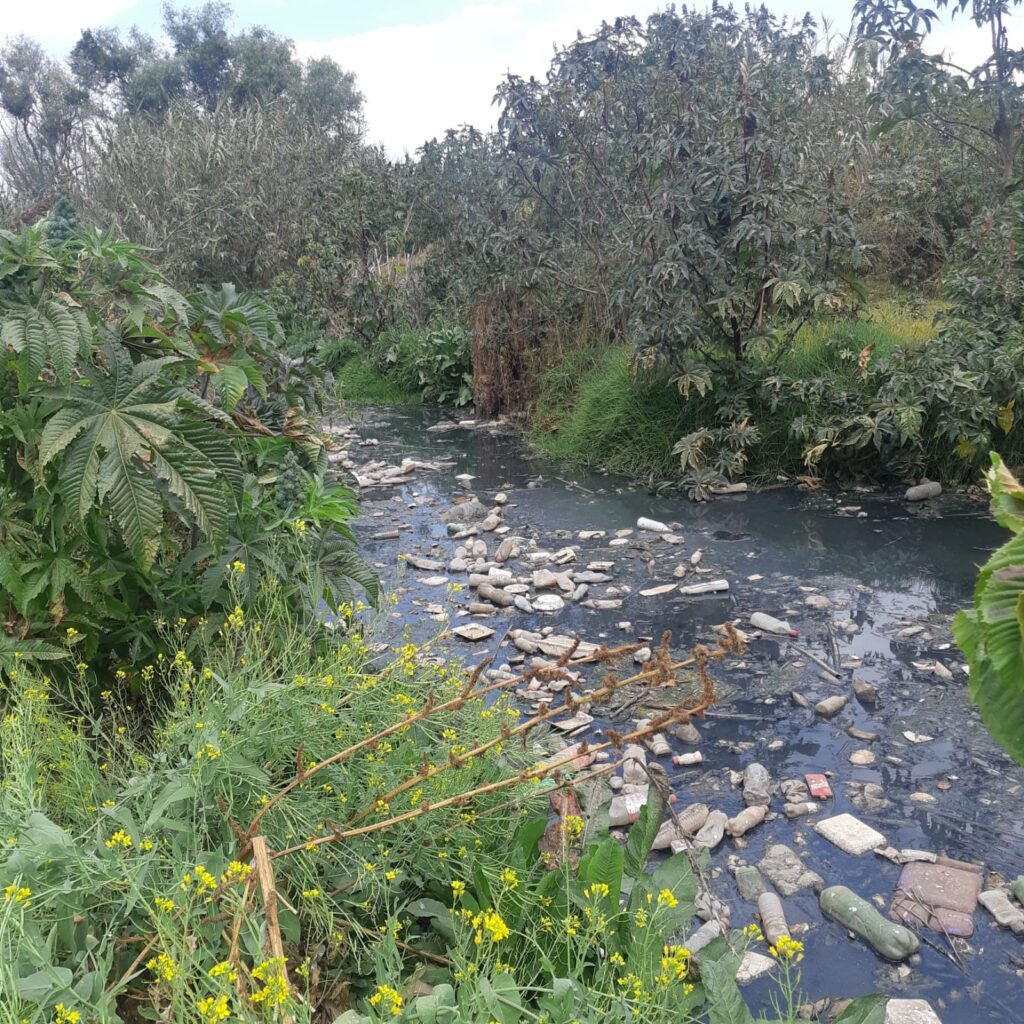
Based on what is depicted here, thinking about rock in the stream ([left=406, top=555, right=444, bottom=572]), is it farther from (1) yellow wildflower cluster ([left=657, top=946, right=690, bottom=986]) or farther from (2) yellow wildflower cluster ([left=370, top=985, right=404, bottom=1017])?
(2) yellow wildflower cluster ([left=370, top=985, right=404, bottom=1017])

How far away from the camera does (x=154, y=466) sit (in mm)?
2377

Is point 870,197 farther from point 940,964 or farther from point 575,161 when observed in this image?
point 940,964

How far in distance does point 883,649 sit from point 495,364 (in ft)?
20.8

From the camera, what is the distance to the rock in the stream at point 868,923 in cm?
232

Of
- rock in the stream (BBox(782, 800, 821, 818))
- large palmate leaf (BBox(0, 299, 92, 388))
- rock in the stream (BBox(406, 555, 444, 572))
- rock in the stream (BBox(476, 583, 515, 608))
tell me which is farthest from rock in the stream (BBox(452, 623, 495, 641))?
large palmate leaf (BBox(0, 299, 92, 388))

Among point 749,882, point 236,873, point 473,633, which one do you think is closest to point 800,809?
point 749,882

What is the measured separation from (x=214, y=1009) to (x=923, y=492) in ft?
19.8

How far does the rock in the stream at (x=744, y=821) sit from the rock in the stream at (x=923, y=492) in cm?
404

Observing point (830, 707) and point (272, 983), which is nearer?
point (272, 983)

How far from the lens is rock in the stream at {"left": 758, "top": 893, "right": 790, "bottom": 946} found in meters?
2.39

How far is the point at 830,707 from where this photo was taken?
355cm

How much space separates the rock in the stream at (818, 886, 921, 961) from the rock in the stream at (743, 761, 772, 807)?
456mm

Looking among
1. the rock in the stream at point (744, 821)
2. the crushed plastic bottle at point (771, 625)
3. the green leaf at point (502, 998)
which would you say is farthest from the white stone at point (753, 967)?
the crushed plastic bottle at point (771, 625)

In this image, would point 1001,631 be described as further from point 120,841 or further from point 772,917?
point 772,917
